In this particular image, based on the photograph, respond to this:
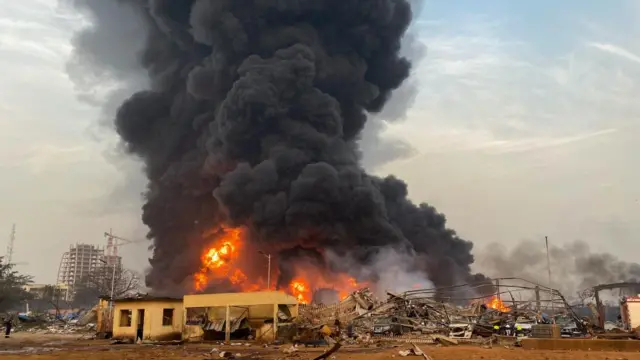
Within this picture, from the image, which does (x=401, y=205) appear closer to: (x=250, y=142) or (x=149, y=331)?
(x=250, y=142)

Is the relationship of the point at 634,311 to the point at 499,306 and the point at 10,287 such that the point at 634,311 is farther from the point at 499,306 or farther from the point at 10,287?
the point at 10,287

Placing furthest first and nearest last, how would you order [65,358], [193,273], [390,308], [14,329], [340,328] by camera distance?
1. [193,273]
2. [14,329]
3. [390,308]
4. [340,328]
5. [65,358]

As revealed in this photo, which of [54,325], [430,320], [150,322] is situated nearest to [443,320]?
[430,320]

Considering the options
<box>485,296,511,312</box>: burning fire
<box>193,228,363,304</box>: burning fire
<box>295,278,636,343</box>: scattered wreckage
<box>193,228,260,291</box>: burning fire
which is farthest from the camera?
<box>193,228,260,291</box>: burning fire

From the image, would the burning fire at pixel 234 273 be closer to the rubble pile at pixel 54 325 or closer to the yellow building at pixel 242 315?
the rubble pile at pixel 54 325

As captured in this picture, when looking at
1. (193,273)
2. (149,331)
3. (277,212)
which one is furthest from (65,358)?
(193,273)

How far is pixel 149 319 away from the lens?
119 ft

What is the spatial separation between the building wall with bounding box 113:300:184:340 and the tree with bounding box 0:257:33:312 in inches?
1728

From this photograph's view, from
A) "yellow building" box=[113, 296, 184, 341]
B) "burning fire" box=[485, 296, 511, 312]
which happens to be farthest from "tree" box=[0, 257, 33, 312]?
"burning fire" box=[485, 296, 511, 312]

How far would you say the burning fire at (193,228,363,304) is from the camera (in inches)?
2318

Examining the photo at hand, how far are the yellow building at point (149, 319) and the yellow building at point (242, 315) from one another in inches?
37.2

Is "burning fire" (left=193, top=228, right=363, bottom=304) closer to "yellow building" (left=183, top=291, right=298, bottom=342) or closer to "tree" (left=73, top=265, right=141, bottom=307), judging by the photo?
"tree" (left=73, top=265, right=141, bottom=307)

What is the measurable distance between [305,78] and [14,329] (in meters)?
39.4

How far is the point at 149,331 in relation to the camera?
3600 cm
